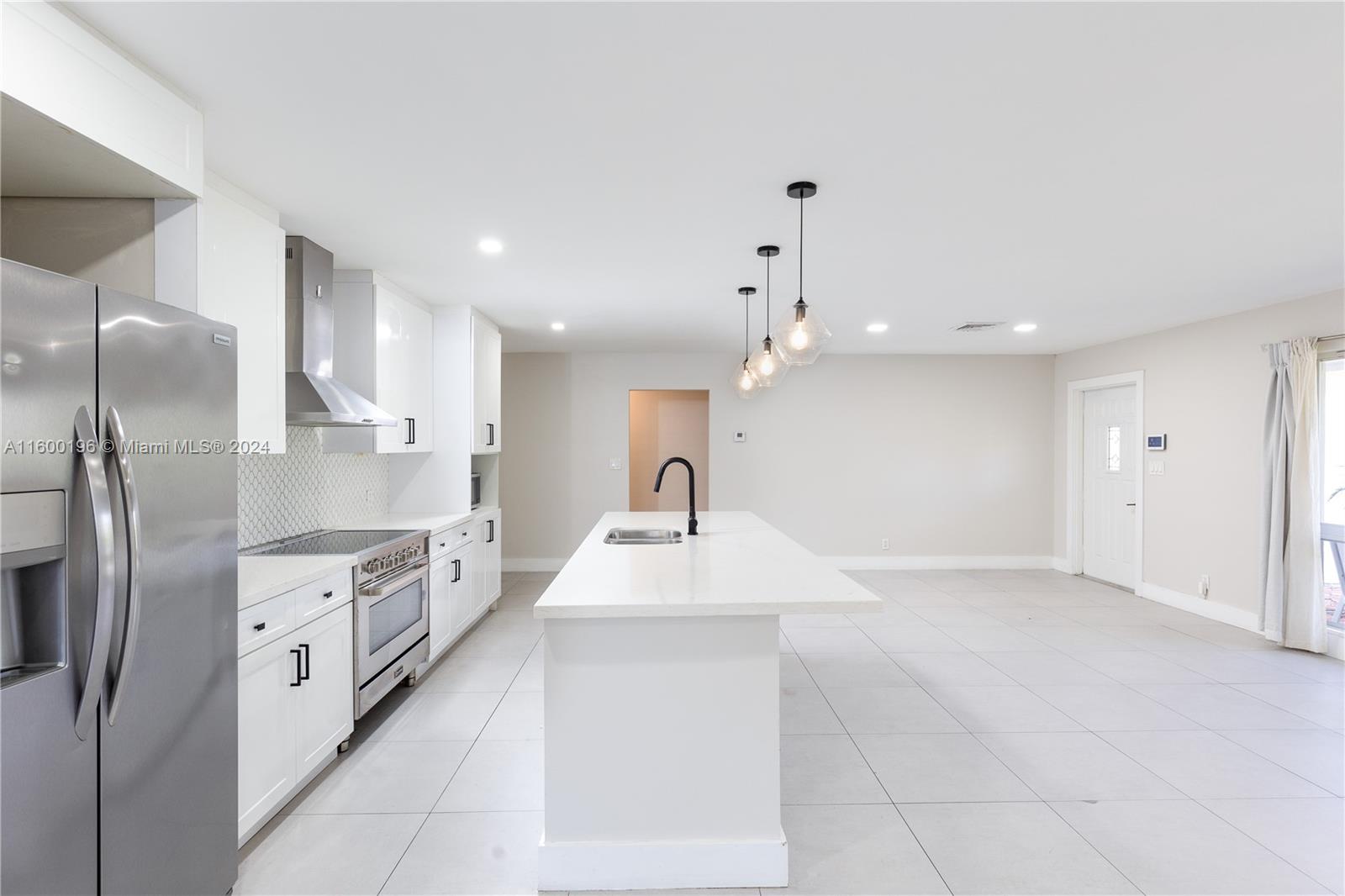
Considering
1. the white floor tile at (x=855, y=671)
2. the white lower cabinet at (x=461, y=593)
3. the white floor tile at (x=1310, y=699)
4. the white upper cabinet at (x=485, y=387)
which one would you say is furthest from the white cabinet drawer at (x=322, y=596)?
the white floor tile at (x=1310, y=699)

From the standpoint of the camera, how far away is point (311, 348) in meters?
3.20

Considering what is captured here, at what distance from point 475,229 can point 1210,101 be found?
2.80 m

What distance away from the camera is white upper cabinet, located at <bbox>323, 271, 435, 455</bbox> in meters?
3.84

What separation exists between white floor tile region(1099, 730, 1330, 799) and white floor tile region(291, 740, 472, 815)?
305cm

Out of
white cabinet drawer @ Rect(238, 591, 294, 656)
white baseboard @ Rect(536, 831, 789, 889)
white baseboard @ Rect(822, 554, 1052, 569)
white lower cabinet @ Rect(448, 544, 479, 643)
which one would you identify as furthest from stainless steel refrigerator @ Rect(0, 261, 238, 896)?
white baseboard @ Rect(822, 554, 1052, 569)

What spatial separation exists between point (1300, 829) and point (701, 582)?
7.83 feet

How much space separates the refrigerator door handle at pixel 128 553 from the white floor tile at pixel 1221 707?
436cm

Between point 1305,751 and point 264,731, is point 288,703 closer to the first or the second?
point 264,731

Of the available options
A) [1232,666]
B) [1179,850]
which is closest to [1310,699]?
[1232,666]

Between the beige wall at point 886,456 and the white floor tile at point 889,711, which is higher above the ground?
the beige wall at point 886,456

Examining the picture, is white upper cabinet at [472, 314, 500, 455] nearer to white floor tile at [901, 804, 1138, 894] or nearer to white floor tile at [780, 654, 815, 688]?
white floor tile at [780, 654, 815, 688]

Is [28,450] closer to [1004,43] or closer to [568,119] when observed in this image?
[568,119]

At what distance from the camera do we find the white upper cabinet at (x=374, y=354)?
3.84m

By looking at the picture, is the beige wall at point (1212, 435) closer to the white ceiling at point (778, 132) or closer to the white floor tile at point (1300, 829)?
the white ceiling at point (778, 132)
